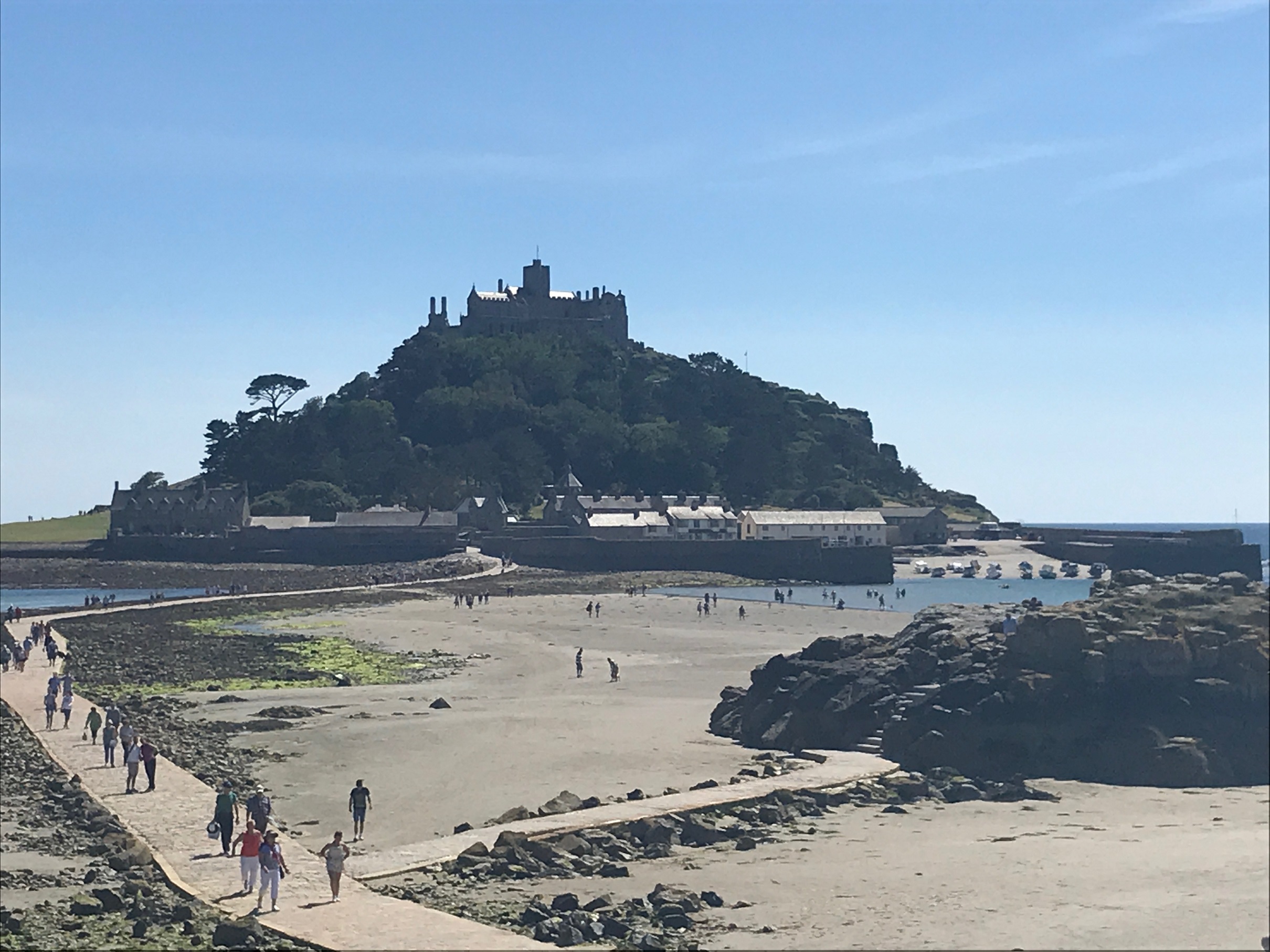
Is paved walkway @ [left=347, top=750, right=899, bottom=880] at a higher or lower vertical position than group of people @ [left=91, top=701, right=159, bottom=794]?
lower

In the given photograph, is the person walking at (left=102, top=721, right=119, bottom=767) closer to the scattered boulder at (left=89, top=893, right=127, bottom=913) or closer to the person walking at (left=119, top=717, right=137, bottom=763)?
the person walking at (left=119, top=717, right=137, bottom=763)

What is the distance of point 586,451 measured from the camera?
389 feet

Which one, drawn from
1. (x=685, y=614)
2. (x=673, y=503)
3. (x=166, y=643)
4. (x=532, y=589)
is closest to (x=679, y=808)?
(x=166, y=643)

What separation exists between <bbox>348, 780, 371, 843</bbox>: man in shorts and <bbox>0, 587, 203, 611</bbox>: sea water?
52598mm

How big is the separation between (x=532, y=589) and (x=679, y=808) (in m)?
50.4

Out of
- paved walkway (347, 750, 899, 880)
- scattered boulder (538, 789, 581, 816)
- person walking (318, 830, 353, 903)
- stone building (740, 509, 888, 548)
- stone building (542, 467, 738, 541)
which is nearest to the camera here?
person walking (318, 830, 353, 903)

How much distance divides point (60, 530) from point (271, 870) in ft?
345

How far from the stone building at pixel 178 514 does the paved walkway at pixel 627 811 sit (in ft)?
271

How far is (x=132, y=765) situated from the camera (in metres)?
19.7

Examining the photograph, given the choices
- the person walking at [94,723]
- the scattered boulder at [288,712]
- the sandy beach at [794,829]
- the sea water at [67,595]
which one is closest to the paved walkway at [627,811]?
the sandy beach at [794,829]

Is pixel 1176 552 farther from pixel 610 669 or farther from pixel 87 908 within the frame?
pixel 87 908

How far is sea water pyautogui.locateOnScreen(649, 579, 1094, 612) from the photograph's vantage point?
6681cm

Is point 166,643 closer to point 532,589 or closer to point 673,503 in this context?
point 532,589

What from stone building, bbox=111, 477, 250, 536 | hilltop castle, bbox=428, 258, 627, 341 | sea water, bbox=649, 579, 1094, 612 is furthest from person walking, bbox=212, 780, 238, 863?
hilltop castle, bbox=428, 258, 627, 341
